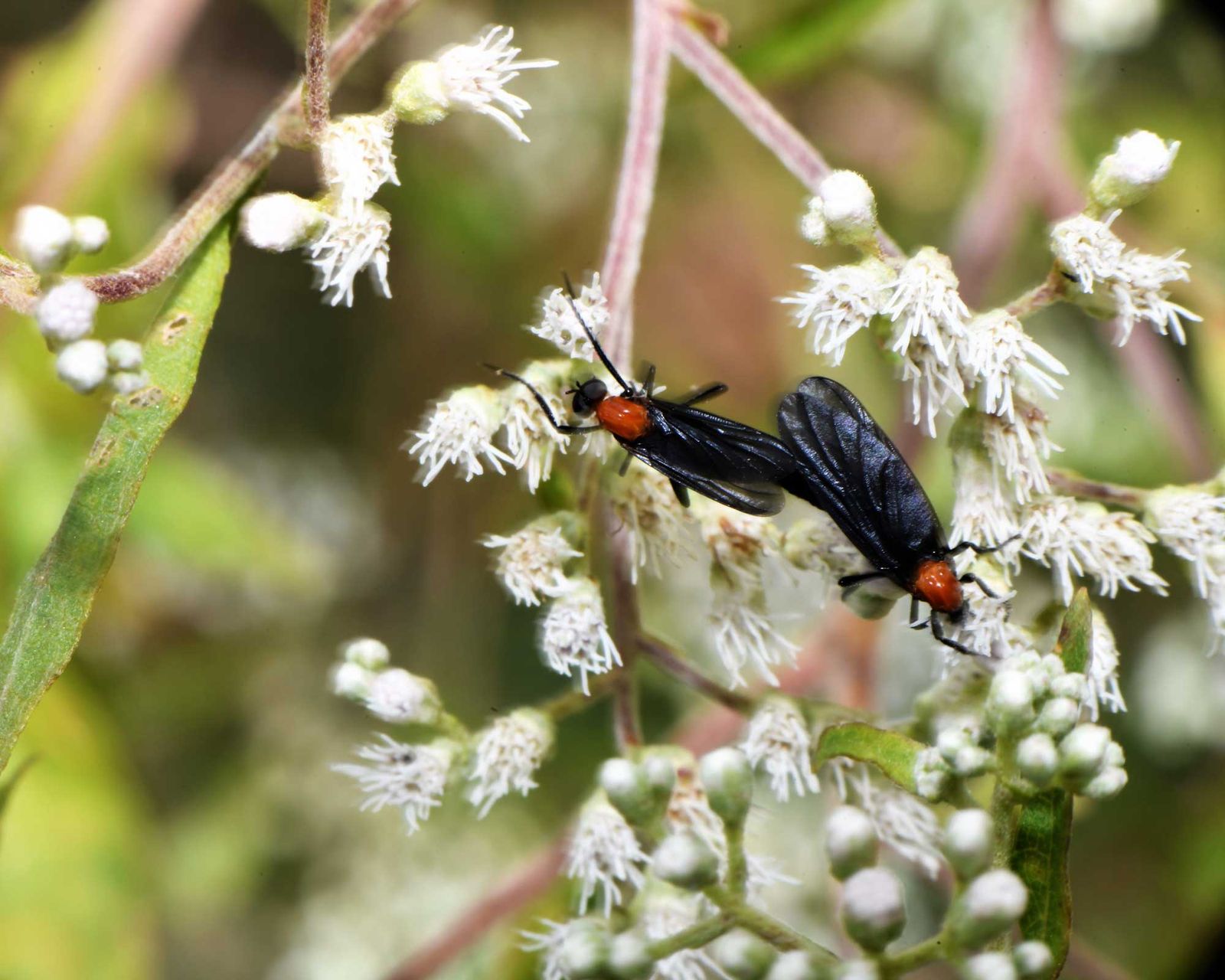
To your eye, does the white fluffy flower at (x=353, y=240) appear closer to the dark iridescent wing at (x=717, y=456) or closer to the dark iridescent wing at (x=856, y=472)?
the dark iridescent wing at (x=717, y=456)

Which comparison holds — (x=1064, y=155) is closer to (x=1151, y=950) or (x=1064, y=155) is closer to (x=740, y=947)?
(x=1151, y=950)

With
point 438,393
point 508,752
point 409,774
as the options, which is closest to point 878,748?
point 508,752

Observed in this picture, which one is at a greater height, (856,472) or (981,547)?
(856,472)

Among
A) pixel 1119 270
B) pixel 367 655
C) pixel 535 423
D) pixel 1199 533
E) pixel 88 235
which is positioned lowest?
pixel 1199 533

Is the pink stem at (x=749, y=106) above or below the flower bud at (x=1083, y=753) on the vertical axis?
above

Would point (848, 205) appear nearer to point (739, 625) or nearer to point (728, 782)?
point (739, 625)

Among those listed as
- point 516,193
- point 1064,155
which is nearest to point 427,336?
point 516,193

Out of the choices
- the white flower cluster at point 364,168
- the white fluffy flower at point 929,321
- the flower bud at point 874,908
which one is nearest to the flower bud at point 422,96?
the white flower cluster at point 364,168

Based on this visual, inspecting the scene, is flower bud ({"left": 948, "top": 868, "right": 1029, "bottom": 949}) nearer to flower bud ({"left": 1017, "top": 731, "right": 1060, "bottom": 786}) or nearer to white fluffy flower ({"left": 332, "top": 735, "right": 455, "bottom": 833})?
flower bud ({"left": 1017, "top": 731, "right": 1060, "bottom": 786})
